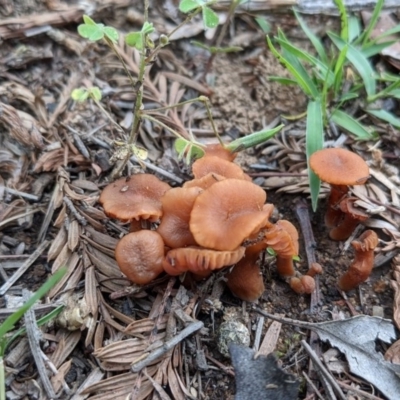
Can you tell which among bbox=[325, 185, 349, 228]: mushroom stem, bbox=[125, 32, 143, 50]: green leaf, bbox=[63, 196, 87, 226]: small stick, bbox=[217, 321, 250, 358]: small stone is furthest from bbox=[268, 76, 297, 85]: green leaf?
bbox=[217, 321, 250, 358]: small stone

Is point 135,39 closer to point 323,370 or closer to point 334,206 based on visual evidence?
point 334,206

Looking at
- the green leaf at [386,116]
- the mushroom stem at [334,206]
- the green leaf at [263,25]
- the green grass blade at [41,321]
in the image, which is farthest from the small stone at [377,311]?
the green leaf at [263,25]

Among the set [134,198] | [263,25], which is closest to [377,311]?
[134,198]

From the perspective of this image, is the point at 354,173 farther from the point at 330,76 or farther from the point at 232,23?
the point at 232,23

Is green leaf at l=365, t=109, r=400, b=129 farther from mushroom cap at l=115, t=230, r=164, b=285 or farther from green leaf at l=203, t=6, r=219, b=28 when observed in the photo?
mushroom cap at l=115, t=230, r=164, b=285

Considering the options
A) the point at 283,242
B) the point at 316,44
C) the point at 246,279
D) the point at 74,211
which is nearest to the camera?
the point at 283,242

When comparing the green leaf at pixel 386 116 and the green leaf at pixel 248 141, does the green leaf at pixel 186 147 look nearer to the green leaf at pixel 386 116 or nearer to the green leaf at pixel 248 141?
the green leaf at pixel 248 141
